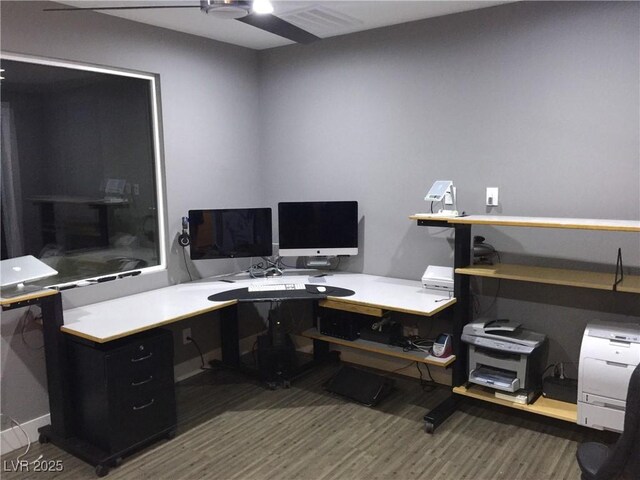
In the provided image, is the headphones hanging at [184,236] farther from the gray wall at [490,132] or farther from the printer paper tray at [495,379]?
the printer paper tray at [495,379]

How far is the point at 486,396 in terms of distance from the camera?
3.12 meters

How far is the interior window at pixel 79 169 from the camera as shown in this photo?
119 inches

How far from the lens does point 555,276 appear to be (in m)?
2.90

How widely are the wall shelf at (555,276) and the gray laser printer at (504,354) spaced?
1.11 feet

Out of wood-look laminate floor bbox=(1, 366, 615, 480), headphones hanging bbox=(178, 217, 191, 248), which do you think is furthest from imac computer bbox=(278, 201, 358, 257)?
wood-look laminate floor bbox=(1, 366, 615, 480)

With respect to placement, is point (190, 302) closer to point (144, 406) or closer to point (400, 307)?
point (144, 406)

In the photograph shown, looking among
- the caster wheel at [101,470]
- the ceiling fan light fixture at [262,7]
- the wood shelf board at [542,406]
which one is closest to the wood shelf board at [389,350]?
the wood shelf board at [542,406]

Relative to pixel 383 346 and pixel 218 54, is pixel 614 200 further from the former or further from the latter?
pixel 218 54

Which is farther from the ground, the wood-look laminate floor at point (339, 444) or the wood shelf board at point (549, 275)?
the wood shelf board at point (549, 275)

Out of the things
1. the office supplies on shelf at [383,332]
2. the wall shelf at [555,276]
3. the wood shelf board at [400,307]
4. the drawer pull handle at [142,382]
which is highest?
the wall shelf at [555,276]

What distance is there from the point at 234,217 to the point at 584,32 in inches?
99.4

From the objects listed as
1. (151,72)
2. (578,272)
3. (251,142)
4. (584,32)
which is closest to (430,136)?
(584,32)

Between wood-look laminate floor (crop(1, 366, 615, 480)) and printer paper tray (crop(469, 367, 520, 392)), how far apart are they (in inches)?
11.0

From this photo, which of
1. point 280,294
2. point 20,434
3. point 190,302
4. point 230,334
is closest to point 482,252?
point 280,294
